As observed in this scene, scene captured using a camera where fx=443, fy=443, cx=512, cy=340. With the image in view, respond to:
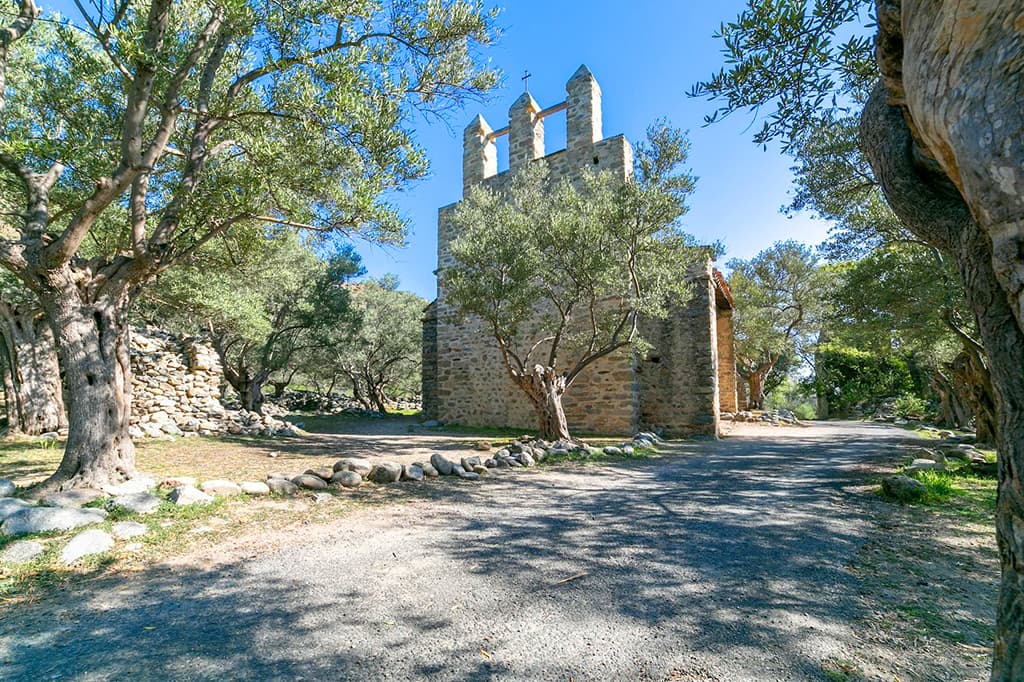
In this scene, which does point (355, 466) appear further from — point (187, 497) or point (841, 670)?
point (841, 670)

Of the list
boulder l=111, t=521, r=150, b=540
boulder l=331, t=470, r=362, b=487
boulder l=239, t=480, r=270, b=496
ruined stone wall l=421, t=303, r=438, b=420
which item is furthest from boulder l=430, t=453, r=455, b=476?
ruined stone wall l=421, t=303, r=438, b=420

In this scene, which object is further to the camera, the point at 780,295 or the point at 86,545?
the point at 780,295

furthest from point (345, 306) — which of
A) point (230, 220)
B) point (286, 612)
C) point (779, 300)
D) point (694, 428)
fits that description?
point (779, 300)

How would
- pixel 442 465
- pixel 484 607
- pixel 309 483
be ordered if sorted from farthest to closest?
pixel 442 465, pixel 309 483, pixel 484 607

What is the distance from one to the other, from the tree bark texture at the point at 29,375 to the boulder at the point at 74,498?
7.37 meters

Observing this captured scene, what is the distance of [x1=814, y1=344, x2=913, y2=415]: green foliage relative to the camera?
25078mm

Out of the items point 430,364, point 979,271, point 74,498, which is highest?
point 430,364

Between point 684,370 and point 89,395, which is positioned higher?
point 684,370

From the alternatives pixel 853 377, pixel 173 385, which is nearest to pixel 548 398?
pixel 173 385

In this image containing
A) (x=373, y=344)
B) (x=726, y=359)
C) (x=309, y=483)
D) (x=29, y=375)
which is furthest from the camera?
(x=373, y=344)

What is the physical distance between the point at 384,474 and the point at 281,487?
1.32 m

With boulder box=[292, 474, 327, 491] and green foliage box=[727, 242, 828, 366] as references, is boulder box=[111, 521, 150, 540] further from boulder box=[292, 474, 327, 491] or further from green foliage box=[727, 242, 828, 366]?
green foliage box=[727, 242, 828, 366]

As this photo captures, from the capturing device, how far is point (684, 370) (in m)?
13.5

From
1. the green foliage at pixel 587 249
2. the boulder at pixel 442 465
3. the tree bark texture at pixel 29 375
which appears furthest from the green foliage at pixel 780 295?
the tree bark texture at pixel 29 375
